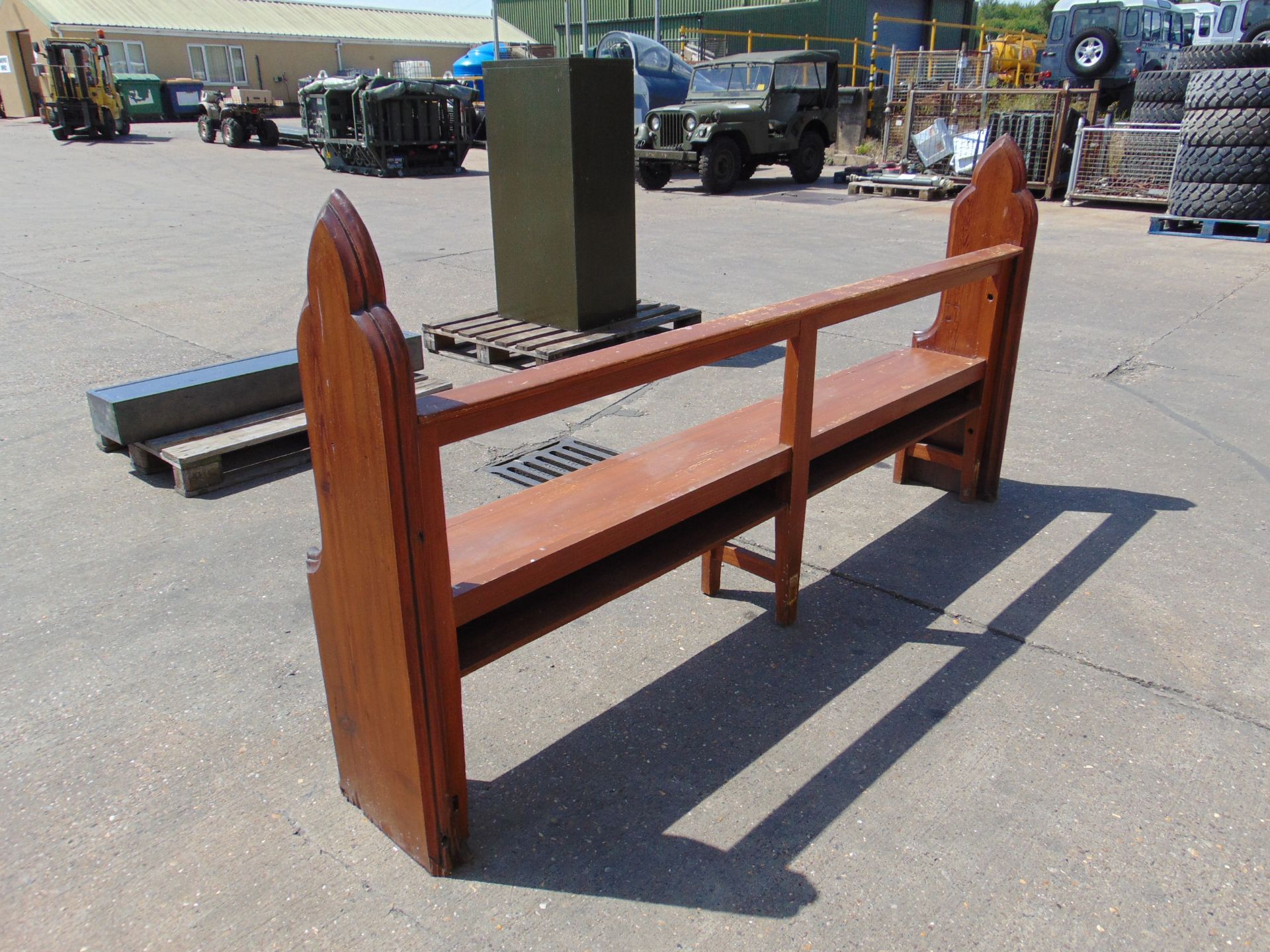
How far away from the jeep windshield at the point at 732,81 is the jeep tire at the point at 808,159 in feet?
3.78

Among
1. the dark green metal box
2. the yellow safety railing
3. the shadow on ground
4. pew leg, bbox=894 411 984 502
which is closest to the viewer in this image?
the shadow on ground

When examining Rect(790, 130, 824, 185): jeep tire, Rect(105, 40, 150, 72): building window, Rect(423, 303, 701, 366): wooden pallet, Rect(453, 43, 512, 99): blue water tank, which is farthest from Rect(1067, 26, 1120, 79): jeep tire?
Rect(105, 40, 150, 72): building window

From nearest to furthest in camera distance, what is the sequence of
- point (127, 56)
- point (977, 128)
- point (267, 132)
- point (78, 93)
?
point (977, 128) < point (78, 93) < point (267, 132) < point (127, 56)

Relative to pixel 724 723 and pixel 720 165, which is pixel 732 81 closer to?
pixel 720 165

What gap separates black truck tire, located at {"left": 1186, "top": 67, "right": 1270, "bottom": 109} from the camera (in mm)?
9469

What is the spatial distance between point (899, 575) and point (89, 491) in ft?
12.0

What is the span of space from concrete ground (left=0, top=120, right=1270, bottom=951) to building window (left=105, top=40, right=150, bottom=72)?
3957cm

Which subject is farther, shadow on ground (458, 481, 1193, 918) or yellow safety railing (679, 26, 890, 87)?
yellow safety railing (679, 26, 890, 87)

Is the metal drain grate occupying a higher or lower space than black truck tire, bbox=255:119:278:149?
lower

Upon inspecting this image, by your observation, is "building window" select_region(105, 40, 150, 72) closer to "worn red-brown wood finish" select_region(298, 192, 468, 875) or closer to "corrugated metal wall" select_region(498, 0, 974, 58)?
"corrugated metal wall" select_region(498, 0, 974, 58)

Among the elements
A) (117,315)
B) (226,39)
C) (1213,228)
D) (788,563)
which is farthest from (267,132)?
(788,563)

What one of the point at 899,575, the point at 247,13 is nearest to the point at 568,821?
the point at 899,575

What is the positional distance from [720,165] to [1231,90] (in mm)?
7480

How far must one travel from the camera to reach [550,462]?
4645 millimetres
